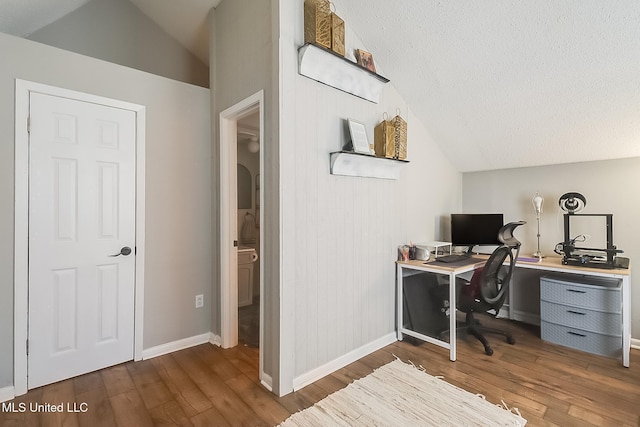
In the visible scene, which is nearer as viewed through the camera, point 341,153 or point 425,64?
point 341,153

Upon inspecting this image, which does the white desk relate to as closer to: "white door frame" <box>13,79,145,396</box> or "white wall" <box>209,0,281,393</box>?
"white wall" <box>209,0,281,393</box>

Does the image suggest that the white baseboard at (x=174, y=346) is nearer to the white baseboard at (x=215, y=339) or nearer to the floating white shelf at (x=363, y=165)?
the white baseboard at (x=215, y=339)

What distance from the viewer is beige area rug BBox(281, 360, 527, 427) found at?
1739 millimetres

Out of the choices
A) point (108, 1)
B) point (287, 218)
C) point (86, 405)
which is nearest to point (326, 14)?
point (287, 218)

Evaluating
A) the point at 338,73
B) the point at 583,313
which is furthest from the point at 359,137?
the point at 583,313

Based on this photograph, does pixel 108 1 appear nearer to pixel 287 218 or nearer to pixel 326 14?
pixel 326 14

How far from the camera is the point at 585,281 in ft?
8.83

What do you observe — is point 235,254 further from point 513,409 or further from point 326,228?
point 513,409

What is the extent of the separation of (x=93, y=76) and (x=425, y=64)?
8.42 ft

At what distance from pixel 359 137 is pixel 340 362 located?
175 centimetres

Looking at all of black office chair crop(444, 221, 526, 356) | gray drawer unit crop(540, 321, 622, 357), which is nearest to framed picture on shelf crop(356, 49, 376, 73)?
black office chair crop(444, 221, 526, 356)

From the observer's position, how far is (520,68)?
2301 mm

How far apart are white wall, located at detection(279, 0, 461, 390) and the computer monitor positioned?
77 centimetres

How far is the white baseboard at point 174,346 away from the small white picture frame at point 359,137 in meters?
2.13
